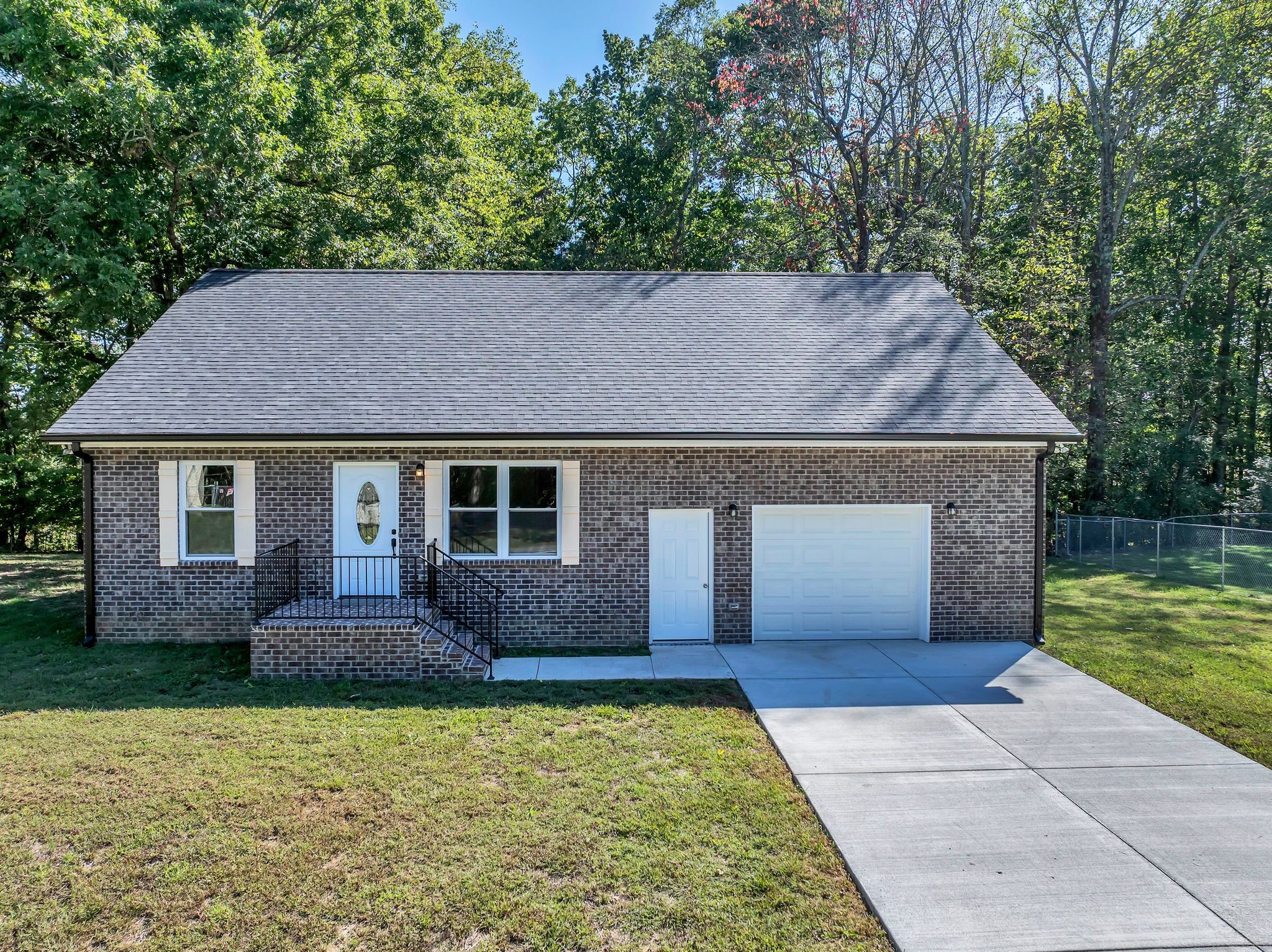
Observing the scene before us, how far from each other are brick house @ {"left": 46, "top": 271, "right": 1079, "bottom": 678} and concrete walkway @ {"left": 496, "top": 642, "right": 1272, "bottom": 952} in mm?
1263

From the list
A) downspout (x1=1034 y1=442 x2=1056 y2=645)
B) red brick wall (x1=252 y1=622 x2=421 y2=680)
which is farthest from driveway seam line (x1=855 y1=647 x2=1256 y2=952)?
red brick wall (x1=252 y1=622 x2=421 y2=680)

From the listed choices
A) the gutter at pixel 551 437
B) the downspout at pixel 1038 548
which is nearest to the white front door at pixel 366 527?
the gutter at pixel 551 437

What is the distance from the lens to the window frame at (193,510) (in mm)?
9523

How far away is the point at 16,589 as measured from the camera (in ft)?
42.6

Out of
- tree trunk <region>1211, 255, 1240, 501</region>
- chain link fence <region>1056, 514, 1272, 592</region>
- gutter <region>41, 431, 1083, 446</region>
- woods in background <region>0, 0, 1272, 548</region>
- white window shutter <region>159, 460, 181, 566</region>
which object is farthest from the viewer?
tree trunk <region>1211, 255, 1240, 501</region>

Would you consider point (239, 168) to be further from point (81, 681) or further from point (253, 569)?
point (81, 681)

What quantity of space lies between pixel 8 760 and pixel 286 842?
323 cm

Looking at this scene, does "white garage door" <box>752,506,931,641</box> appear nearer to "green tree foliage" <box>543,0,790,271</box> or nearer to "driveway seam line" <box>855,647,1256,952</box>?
"driveway seam line" <box>855,647,1256,952</box>

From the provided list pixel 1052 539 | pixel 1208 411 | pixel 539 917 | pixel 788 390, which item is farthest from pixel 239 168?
pixel 1208 411

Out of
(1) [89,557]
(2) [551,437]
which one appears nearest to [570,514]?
(2) [551,437]

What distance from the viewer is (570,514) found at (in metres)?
9.60

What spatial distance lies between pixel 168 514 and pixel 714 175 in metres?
22.0

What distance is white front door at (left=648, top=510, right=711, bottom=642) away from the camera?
9828 mm

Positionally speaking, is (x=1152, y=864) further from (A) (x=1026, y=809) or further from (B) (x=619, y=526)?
(B) (x=619, y=526)
